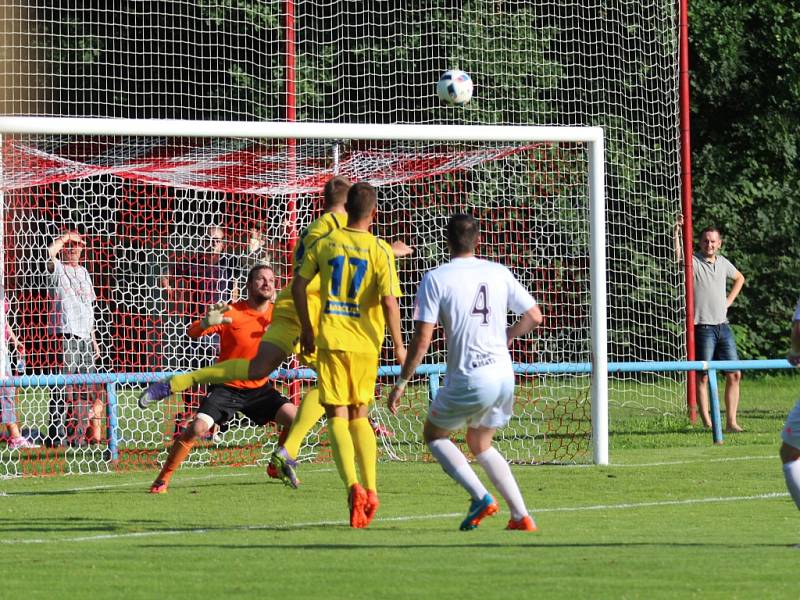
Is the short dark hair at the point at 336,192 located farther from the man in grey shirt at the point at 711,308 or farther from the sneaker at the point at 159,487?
the man in grey shirt at the point at 711,308

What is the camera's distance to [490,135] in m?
12.8

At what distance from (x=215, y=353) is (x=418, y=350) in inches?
283

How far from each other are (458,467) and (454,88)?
5.39 m

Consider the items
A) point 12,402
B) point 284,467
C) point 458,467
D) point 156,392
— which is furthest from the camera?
point 12,402

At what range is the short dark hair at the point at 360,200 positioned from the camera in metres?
9.10

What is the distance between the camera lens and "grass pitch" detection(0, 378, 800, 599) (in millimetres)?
6824

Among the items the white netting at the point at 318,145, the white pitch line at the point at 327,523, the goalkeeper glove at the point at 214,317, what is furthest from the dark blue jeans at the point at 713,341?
the goalkeeper glove at the point at 214,317

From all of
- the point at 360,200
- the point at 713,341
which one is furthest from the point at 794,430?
the point at 713,341

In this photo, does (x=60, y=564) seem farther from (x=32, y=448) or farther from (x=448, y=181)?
(x=448, y=181)

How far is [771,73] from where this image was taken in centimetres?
2798

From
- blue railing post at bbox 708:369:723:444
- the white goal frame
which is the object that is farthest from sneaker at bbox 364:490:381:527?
blue railing post at bbox 708:369:723:444

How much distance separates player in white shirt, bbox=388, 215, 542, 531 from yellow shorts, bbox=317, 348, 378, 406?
0.57 metres

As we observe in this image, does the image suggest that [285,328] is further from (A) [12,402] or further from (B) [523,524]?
(A) [12,402]

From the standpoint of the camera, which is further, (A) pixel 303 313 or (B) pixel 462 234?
(A) pixel 303 313
